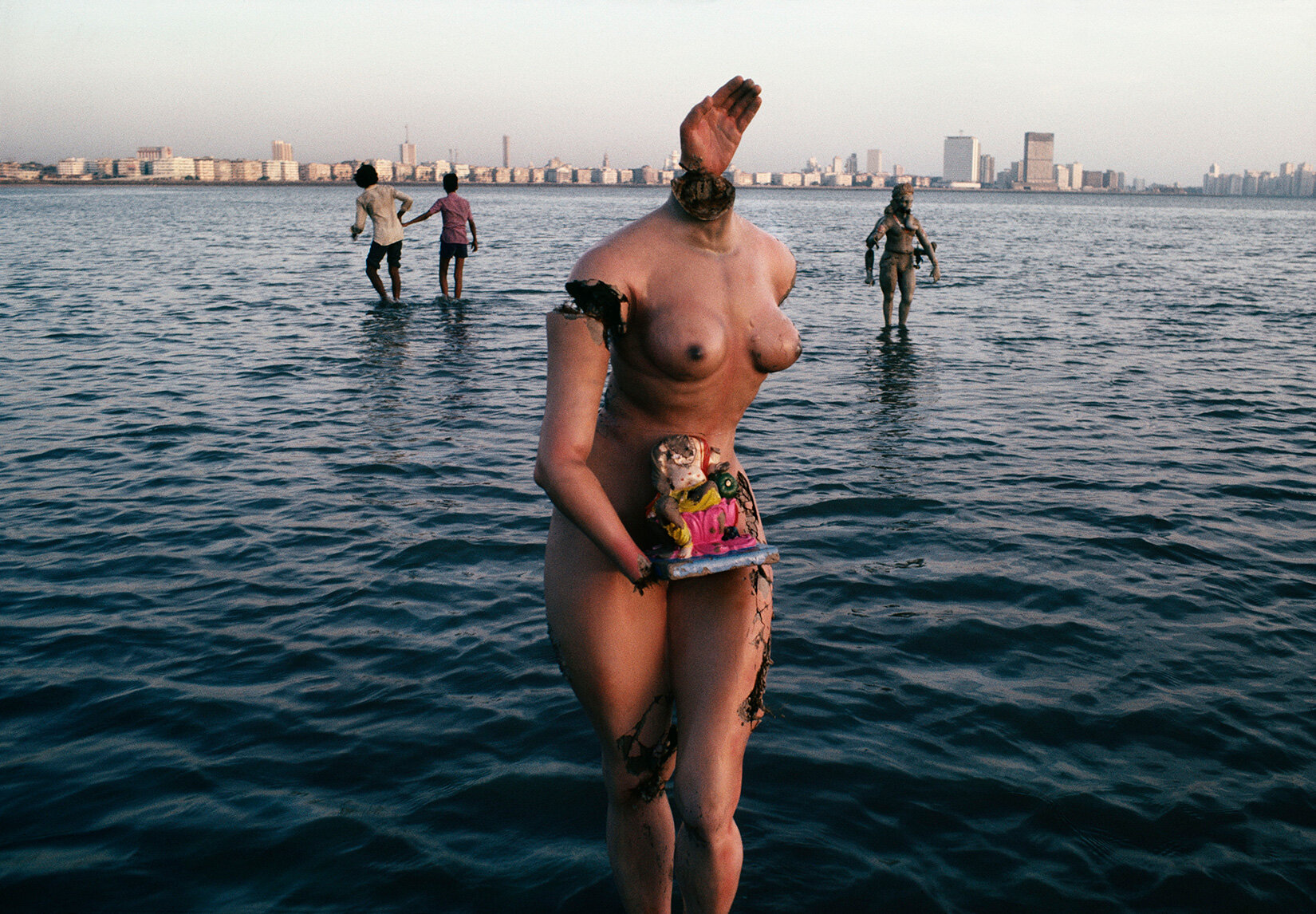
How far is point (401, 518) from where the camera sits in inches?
273

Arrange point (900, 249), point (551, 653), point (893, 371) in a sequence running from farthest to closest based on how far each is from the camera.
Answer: point (900, 249), point (893, 371), point (551, 653)

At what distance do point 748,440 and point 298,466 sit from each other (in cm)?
394

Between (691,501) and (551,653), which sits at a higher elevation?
(691,501)

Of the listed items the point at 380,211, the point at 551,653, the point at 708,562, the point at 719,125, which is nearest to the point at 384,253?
the point at 380,211

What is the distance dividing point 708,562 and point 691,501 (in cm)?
24

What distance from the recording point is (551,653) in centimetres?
514

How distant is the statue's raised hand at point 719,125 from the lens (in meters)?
2.54

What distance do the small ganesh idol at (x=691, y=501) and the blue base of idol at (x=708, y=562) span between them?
88 millimetres

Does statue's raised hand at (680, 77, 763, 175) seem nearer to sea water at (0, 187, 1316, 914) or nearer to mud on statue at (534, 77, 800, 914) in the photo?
mud on statue at (534, 77, 800, 914)

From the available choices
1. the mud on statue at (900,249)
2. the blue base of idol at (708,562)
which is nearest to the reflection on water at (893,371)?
the mud on statue at (900,249)

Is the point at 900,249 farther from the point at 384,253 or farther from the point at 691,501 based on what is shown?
the point at 691,501

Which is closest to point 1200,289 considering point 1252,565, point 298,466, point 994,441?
point 994,441

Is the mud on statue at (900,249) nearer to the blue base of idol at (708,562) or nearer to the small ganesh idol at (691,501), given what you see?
the small ganesh idol at (691,501)

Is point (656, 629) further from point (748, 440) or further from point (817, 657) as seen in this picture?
point (748, 440)
